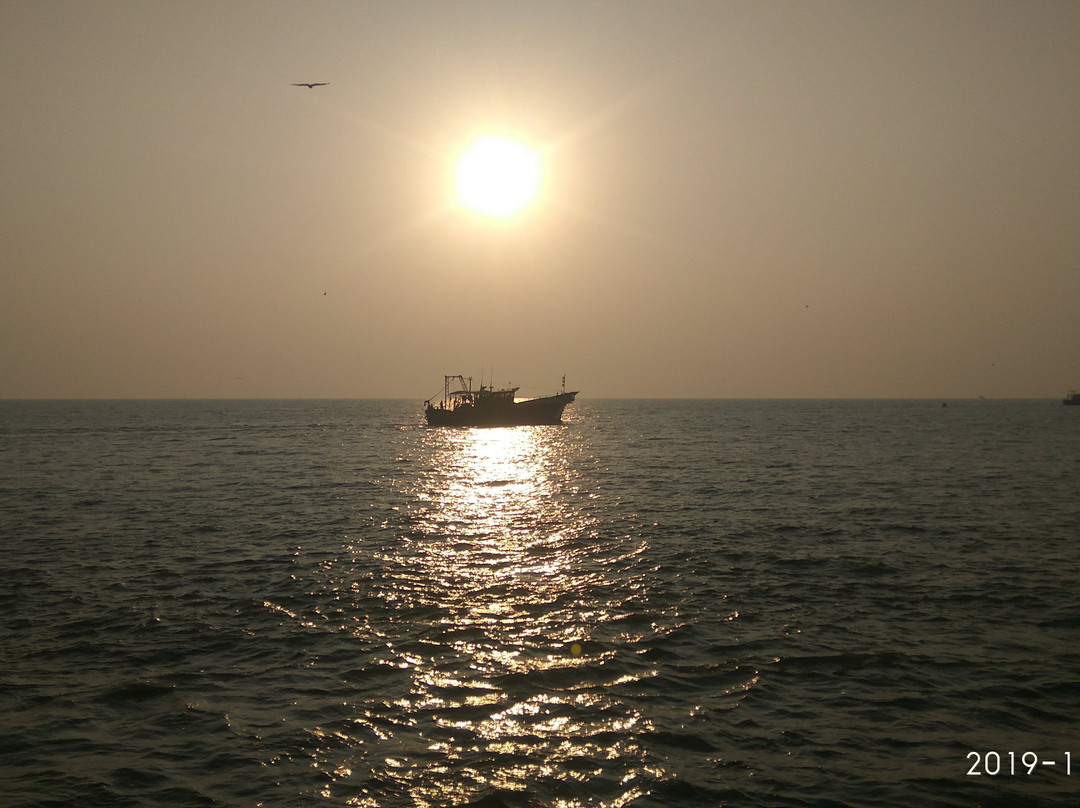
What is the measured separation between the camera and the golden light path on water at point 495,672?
10648mm

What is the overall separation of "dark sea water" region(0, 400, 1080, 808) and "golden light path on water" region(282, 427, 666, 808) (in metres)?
0.06

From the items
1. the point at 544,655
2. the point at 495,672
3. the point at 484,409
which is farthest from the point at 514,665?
the point at 484,409

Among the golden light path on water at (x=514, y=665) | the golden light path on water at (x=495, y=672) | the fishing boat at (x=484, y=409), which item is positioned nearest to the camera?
the golden light path on water at (x=495, y=672)

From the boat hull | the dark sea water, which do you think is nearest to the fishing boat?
the boat hull

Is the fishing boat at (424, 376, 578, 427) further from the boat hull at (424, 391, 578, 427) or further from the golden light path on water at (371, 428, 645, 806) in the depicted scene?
the golden light path on water at (371, 428, 645, 806)

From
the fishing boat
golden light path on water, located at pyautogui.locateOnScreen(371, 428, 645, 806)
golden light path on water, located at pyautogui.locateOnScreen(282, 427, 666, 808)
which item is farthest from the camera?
the fishing boat

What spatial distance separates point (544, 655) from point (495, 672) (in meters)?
1.35

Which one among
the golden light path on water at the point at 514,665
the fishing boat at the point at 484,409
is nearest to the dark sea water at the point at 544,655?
the golden light path on water at the point at 514,665

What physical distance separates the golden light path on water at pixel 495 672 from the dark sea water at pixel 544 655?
6 centimetres

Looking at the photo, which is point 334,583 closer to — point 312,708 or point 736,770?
point 312,708

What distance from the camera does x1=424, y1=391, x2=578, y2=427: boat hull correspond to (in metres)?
124

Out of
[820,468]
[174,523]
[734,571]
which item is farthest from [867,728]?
[820,468]

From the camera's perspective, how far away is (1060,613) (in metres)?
18.4

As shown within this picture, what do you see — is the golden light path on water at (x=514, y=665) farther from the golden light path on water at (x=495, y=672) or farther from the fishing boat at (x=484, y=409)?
the fishing boat at (x=484, y=409)
